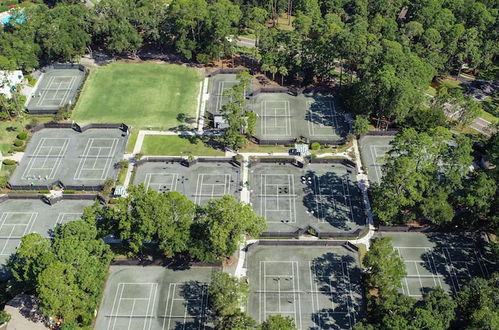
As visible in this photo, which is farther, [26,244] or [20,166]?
[20,166]

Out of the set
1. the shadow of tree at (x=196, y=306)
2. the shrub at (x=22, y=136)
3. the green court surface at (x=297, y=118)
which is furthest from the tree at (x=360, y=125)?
the shrub at (x=22, y=136)

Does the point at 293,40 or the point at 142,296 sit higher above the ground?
the point at 293,40

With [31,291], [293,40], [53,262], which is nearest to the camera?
[53,262]

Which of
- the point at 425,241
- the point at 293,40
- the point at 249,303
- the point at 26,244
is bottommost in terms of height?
the point at 249,303

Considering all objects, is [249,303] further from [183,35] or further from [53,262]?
[183,35]

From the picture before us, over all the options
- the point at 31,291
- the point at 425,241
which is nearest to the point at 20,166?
the point at 31,291

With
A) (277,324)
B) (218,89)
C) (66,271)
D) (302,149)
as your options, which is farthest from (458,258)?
(218,89)

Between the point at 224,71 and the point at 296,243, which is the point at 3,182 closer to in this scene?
the point at 224,71

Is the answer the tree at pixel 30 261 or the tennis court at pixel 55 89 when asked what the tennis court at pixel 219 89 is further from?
the tree at pixel 30 261
